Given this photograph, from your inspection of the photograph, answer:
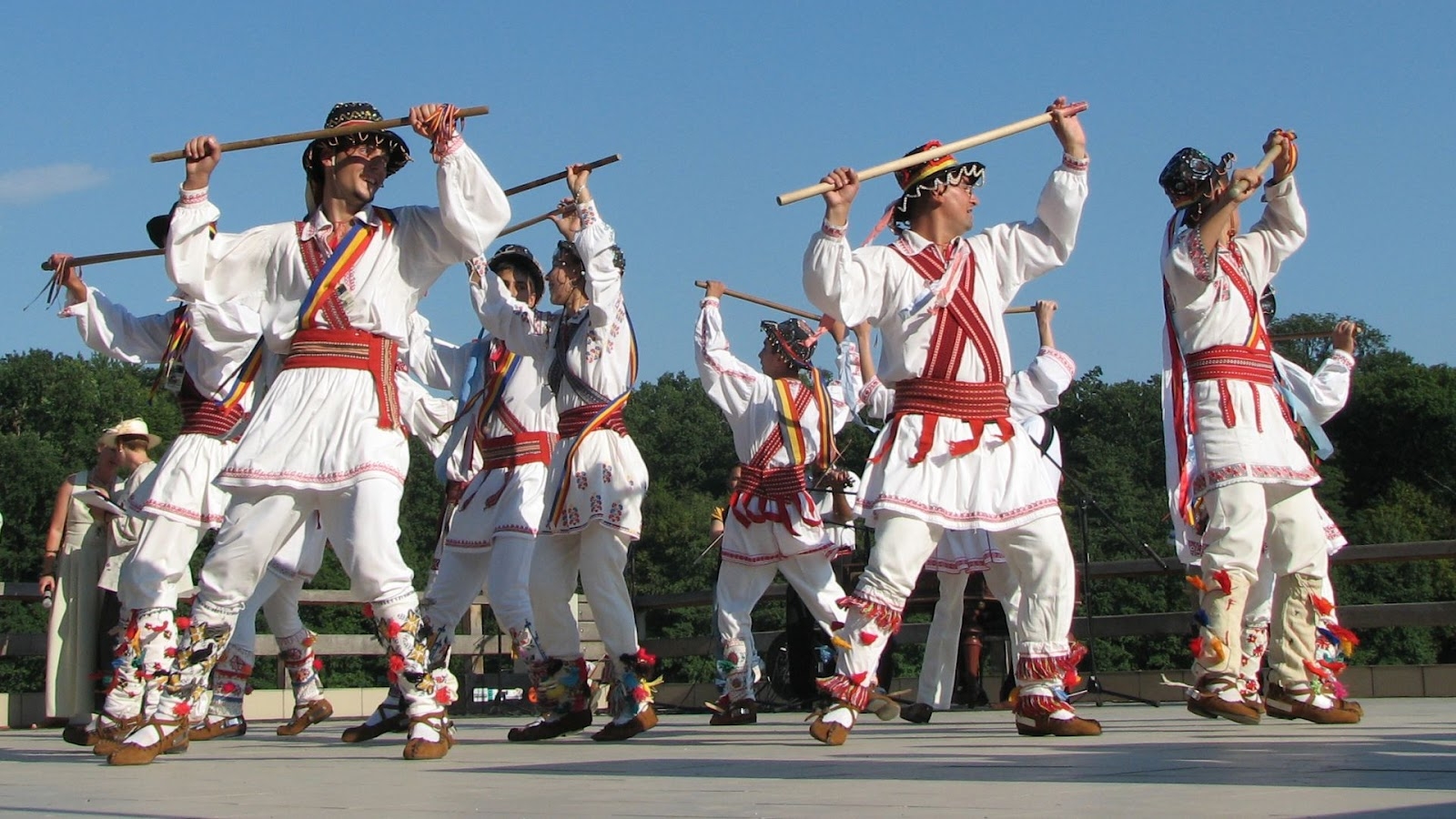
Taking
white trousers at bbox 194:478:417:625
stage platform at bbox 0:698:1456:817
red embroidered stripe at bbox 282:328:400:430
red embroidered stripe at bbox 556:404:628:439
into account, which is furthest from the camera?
red embroidered stripe at bbox 556:404:628:439

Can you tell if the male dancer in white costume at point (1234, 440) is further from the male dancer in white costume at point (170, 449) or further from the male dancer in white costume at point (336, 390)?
the male dancer in white costume at point (170, 449)

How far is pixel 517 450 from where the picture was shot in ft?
23.1

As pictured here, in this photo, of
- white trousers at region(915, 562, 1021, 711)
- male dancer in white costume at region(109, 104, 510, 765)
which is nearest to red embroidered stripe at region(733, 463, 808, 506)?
white trousers at region(915, 562, 1021, 711)

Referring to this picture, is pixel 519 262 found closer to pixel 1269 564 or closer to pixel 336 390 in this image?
pixel 336 390

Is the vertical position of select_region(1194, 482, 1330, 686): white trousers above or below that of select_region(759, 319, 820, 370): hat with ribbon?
below

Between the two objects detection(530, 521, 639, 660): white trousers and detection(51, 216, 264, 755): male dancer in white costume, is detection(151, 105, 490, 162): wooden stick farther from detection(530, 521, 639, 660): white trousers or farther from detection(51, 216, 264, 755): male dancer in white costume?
detection(530, 521, 639, 660): white trousers

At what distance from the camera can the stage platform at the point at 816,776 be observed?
→ 316cm

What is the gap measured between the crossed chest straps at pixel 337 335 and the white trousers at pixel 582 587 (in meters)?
1.48

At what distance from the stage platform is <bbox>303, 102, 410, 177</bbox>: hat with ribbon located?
200 centimetres

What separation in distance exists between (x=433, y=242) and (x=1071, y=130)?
226 centimetres

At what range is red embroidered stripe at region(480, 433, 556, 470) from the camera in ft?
23.0

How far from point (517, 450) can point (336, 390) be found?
6.24 feet

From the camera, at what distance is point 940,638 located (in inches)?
273

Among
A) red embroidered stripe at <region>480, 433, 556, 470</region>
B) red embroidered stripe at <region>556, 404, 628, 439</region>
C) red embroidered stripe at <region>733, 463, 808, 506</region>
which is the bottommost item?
red embroidered stripe at <region>733, 463, 808, 506</region>
